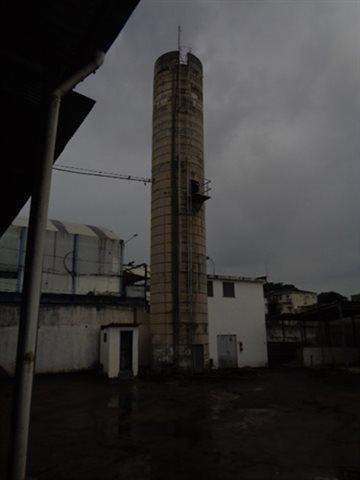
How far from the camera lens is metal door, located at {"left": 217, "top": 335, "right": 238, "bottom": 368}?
76.9 feet

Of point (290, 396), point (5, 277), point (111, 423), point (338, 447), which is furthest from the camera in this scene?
point (5, 277)

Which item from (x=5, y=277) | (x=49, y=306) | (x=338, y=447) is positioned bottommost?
(x=338, y=447)

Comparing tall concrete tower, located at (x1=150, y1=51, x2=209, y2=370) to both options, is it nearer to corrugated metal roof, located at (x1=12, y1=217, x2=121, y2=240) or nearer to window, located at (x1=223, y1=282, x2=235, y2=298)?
window, located at (x1=223, y1=282, x2=235, y2=298)

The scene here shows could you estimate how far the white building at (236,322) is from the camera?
927 inches

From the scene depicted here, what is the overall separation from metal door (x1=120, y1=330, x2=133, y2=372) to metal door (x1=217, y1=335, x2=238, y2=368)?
627 centimetres

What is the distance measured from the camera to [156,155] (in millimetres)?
23281

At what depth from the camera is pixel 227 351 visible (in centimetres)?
2373

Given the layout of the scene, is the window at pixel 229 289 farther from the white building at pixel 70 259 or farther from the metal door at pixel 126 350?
the white building at pixel 70 259

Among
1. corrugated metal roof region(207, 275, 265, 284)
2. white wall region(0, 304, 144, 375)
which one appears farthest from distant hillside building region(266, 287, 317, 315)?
white wall region(0, 304, 144, 375)

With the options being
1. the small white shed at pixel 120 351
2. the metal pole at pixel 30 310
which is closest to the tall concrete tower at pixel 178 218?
the small white shed at pixel 120 351

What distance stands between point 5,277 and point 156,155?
20980mm

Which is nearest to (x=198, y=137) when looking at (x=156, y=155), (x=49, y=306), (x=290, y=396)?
(x=156, y=155)

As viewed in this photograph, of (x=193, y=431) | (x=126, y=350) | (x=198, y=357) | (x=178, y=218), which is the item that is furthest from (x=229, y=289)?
(x=193, y=431)

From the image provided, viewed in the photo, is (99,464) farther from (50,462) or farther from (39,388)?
(39,388)
